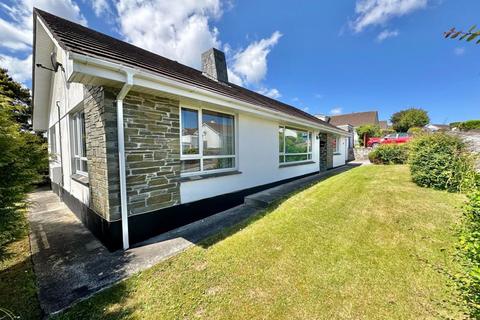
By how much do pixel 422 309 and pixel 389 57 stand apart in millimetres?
15295

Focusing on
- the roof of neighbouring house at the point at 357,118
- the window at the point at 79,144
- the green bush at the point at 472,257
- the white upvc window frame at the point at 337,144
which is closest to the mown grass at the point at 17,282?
the window at the point at 79,144

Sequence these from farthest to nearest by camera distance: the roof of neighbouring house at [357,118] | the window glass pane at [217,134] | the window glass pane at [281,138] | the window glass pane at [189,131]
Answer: the roof of neighbouring house at [357,118] < the window glass pane at [281,138] < the window glass pane at [217,134] < the window glass pane at [189,131]

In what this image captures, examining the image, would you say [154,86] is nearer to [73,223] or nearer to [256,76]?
[73,223]

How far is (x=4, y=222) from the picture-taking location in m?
3.02

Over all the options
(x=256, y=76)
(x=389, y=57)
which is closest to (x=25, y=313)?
(x=389, y=57)

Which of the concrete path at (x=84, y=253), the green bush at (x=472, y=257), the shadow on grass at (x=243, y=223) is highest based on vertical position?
the green bush at (x=472, y=257)

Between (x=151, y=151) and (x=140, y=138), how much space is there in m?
0.37

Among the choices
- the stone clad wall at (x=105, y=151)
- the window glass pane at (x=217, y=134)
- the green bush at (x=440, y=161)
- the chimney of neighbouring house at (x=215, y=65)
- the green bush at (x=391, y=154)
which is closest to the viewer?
the stone clad wall at (x=105, y=151)

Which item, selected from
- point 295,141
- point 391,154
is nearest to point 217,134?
point 295,141

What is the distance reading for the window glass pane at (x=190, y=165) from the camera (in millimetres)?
5363

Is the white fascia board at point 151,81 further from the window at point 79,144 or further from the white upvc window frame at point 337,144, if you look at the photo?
the white upvc window frame at point 337,144

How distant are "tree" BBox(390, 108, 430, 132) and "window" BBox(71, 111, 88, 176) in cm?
4528

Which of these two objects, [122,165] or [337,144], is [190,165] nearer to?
[122,165]

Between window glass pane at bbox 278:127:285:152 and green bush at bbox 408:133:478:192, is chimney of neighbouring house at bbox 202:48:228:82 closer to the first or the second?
window glass pane at bbox 278:127:285:152
